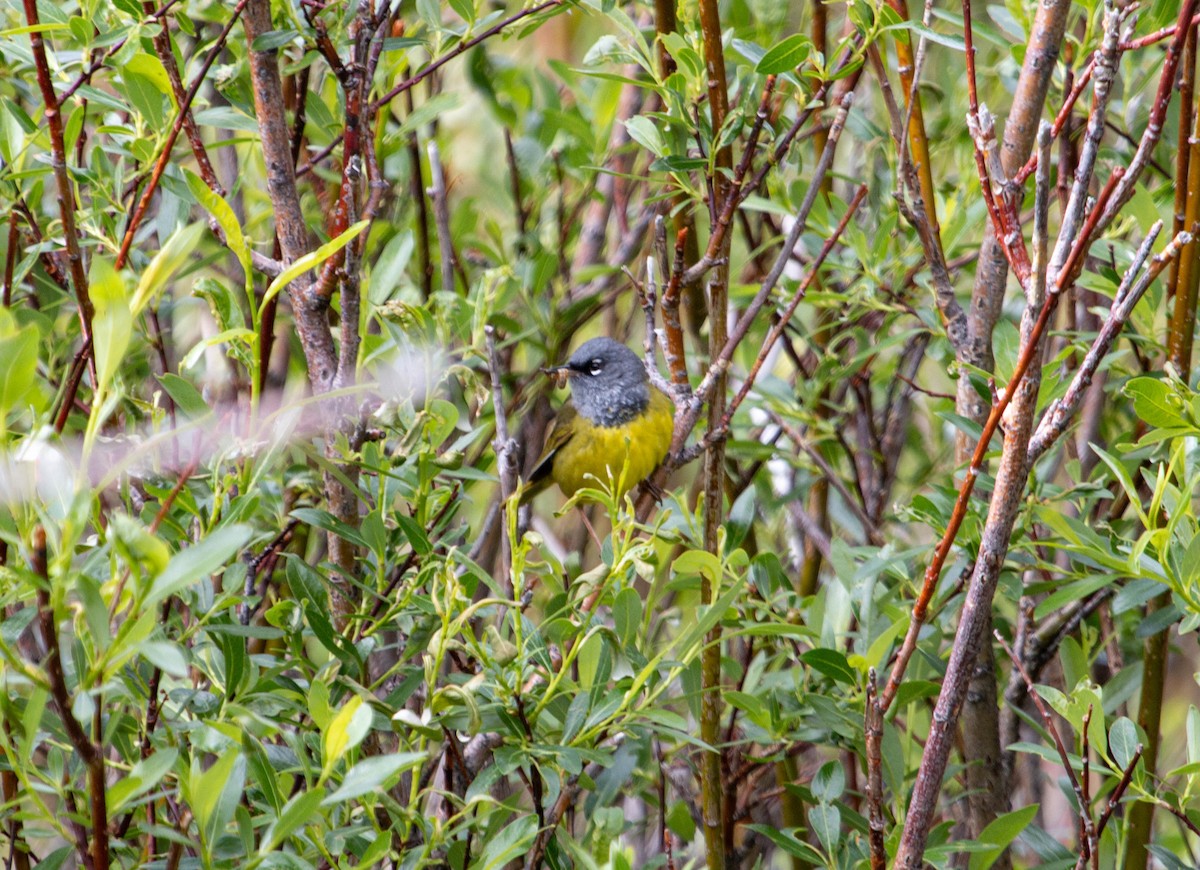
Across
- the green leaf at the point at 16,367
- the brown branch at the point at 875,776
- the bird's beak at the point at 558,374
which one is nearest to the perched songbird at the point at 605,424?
the bird's beak at the point at 558,374

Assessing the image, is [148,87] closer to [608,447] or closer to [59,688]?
[59,688]

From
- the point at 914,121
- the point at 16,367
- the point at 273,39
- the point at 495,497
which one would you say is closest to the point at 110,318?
the point at 16,367

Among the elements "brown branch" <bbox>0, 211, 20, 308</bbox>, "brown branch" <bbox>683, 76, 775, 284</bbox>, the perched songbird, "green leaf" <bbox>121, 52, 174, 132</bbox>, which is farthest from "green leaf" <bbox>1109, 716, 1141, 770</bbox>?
the perched songbird

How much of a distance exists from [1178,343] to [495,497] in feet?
4.84

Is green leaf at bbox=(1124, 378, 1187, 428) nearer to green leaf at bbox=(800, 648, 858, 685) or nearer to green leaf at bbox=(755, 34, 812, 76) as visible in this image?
green leaf at bbox=(800, 648, 858, 685)

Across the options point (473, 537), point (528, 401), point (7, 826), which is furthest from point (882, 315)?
point (7, 826)

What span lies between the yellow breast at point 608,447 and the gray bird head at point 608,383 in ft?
0.12

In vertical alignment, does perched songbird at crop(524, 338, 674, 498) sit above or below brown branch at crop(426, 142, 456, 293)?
below

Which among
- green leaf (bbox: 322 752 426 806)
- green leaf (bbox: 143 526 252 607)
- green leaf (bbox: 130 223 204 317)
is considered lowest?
green leaf (bbox: 322 752 426 806)

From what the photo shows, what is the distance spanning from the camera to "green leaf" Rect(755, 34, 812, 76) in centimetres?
175

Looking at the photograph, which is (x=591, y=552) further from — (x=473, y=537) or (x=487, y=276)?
(x=487, y=276)

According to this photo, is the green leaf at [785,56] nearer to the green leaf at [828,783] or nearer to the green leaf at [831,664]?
the green leaf at [831,664]

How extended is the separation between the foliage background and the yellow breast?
0.64m

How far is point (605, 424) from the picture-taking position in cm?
379
